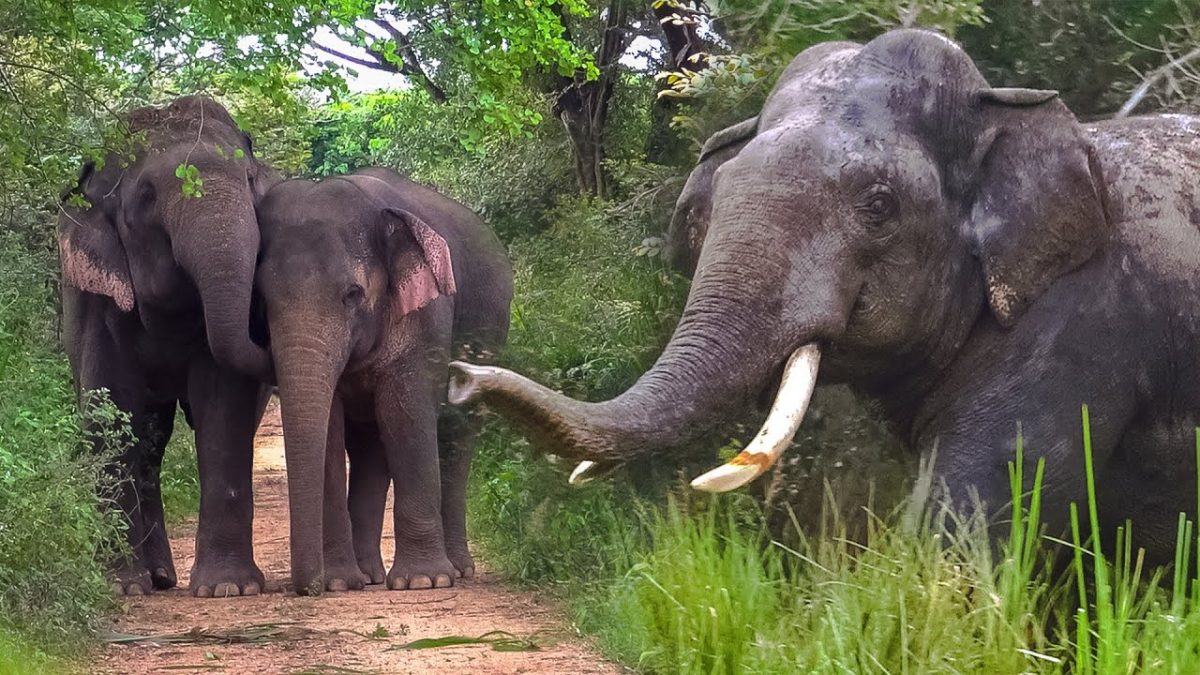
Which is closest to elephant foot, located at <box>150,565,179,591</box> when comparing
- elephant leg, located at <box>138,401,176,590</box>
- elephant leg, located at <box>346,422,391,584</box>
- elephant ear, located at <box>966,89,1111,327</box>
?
elephant leg, located at <box>138,401,176,590</box>

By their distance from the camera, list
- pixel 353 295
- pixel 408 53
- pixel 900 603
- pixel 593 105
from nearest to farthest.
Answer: pixel 900 603, pixel 353 295, pixel 593 105, pixel 408 53

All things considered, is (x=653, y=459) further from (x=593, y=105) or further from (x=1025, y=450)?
(x=593, y=105)

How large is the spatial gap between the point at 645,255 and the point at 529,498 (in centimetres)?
141

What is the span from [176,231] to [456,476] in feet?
8.03

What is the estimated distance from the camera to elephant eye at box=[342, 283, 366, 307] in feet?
36.4

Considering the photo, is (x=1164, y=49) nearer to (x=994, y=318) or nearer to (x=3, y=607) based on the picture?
(x=994, y=318)

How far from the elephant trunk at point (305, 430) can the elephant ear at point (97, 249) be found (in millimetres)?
1026

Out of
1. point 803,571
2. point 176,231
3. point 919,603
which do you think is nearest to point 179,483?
point 176,231

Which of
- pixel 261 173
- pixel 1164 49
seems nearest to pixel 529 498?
pixel 261 173

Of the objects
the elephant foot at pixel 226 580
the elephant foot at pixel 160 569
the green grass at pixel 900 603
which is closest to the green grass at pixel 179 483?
the elephant foot at pixel 160 569

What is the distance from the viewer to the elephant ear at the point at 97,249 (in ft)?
37.0

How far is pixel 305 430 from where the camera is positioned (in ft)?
34.2

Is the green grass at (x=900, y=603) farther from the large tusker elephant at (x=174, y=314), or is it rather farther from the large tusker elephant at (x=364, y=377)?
the large tusker elephant at (x=174, y=314)

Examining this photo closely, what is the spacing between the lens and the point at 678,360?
21.1ft
